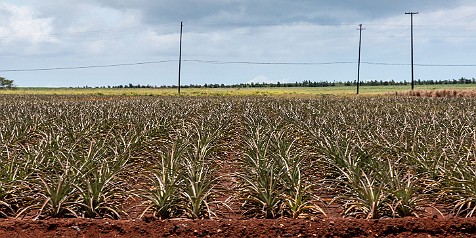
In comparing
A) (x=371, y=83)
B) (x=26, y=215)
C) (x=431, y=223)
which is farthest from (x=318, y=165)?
(x=371, y=83)

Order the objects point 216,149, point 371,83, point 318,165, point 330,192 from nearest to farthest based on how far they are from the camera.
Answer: point 330,192 → point 318,165 → point 216,149 → point 371,83

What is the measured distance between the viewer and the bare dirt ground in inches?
176

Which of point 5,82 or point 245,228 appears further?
point 5,82

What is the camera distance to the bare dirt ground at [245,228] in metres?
4.47

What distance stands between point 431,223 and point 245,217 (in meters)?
1.83

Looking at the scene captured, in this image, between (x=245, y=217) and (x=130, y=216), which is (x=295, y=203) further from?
(x=130, y=216)

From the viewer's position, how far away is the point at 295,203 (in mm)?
4945

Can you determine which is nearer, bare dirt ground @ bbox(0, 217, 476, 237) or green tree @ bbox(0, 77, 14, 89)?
bare dirt ground @ bbox(0, 217, 476, 237)

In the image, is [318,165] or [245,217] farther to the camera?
[318,165]

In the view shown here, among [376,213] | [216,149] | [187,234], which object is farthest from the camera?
[216,149]

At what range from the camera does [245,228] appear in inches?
177

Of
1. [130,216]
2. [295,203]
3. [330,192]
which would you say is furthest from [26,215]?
[330,192]

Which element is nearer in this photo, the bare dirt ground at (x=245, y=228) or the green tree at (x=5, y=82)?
the bare dirt ground at (x=245, y=228)

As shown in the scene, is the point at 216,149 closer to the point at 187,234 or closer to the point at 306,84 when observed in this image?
the point at 187,234
